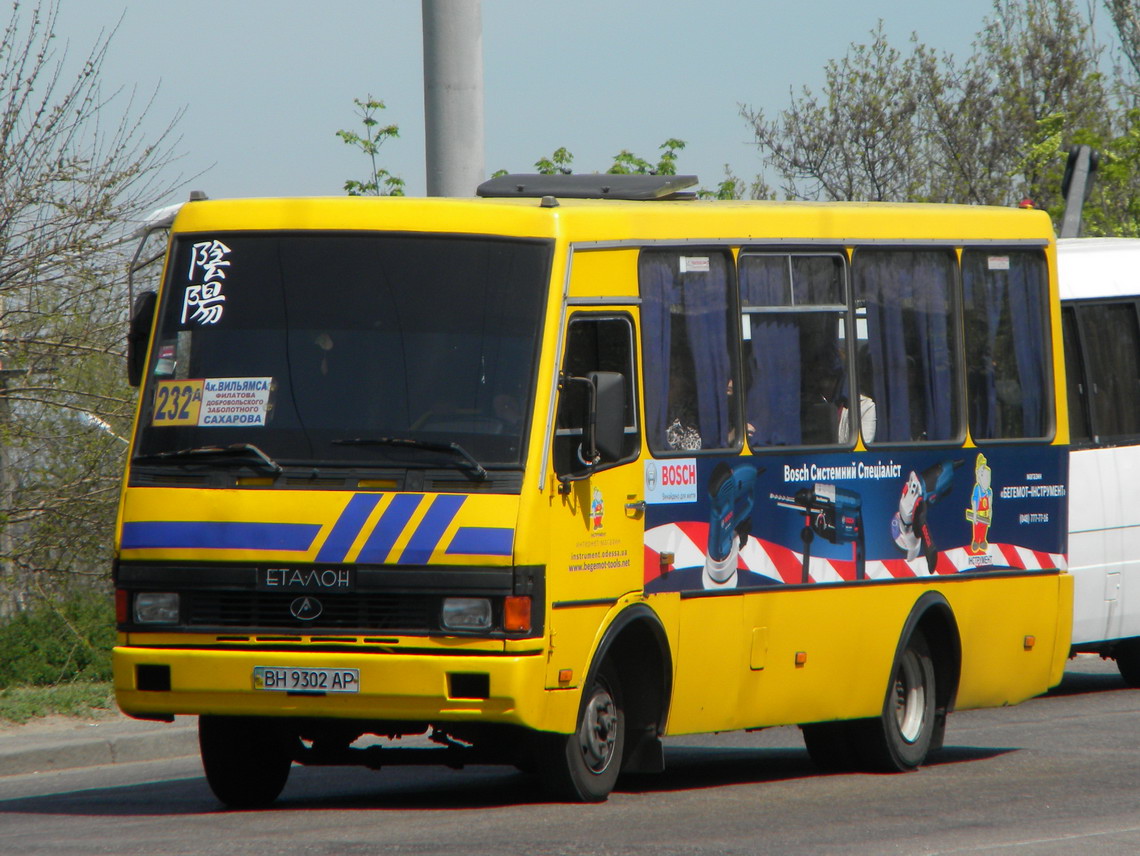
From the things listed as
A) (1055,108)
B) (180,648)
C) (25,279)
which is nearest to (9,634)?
(25,279)

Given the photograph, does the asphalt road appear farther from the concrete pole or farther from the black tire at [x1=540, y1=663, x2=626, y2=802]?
the concrete pole

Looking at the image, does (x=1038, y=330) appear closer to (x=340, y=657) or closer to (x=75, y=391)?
(x=340, y=657)

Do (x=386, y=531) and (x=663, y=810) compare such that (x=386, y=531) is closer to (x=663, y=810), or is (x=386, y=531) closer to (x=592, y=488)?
(x=592, y=488)

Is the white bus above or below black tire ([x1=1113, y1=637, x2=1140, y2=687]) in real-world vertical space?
above

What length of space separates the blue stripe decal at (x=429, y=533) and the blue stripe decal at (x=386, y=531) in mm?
69

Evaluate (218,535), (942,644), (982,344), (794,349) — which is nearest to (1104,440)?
(982,344)

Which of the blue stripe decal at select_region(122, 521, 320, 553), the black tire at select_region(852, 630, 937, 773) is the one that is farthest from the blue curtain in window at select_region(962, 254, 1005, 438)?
the blue stripe decal at select_region(122, 521, 320, 553)

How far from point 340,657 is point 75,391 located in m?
7.40

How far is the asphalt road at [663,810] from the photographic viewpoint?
8.52 meters

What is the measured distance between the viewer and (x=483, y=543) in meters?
8.89

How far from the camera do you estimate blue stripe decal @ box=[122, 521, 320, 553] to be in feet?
29.7

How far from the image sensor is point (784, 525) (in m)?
10.7

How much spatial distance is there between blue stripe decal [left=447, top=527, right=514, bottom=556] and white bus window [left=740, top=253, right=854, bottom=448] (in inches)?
84.2

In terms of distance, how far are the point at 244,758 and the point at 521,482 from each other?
2.16 metres
